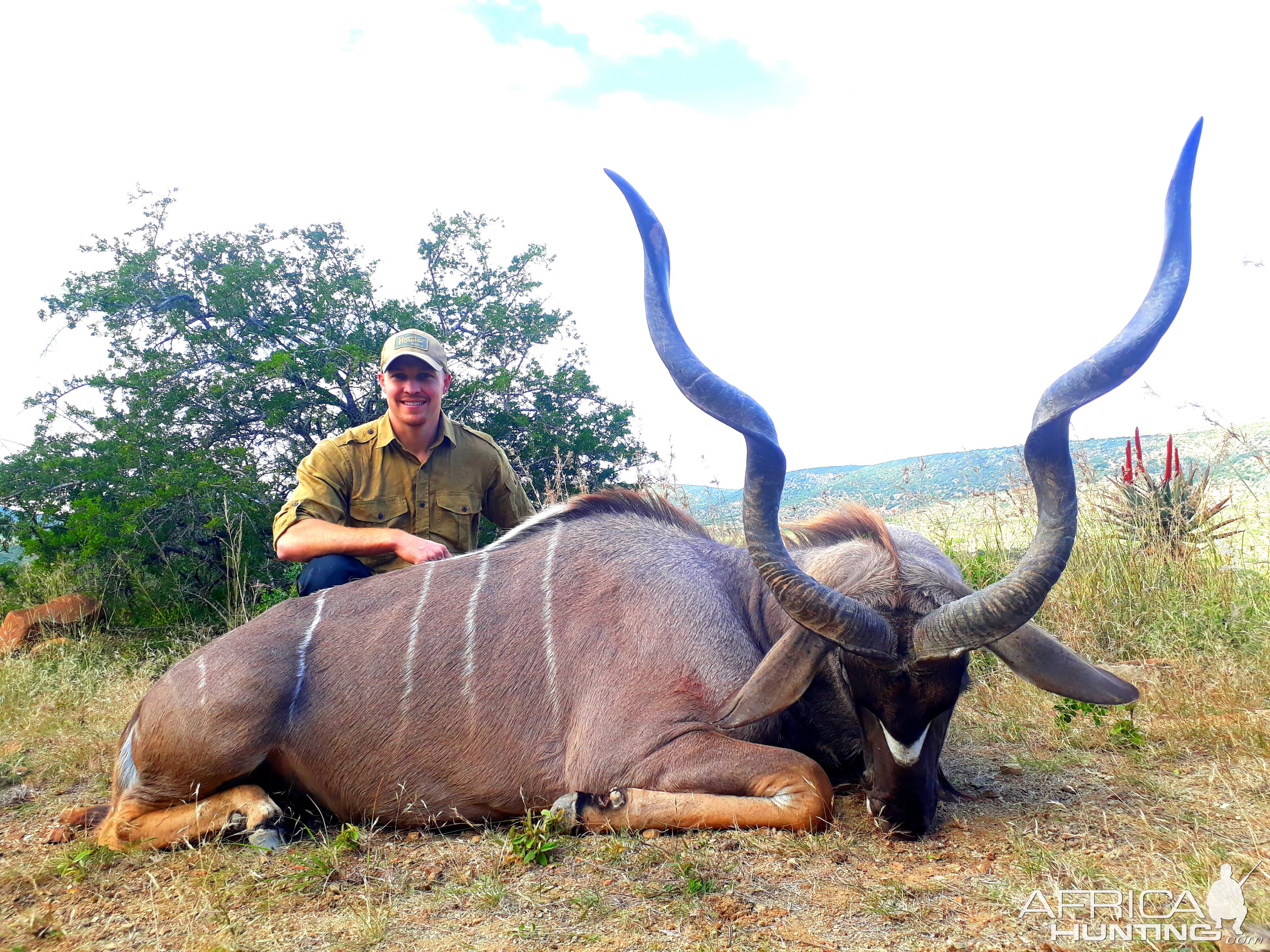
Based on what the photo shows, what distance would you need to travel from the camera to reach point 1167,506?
22.0 feet

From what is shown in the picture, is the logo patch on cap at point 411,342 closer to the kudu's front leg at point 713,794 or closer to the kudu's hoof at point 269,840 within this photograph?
the kudu's hoof at point 269,840

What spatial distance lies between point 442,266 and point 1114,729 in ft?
29.7

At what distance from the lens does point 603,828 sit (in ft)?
9.96

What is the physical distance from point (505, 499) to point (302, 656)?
6.77 feet

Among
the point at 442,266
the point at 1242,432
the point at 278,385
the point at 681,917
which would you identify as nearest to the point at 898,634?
the point at 681,917

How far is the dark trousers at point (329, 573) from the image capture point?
449 centimetres

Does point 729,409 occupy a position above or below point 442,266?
below

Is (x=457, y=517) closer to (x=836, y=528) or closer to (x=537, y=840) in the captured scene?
(x=836, y=528)

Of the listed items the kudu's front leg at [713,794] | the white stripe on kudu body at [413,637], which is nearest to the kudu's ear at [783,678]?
the kudu's front leg at [713,794]

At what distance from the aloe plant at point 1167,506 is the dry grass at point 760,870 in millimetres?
2129

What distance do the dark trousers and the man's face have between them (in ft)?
2.82

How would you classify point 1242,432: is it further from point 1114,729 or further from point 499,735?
point 499,735

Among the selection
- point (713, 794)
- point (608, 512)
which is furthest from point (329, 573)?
point (713, 794)

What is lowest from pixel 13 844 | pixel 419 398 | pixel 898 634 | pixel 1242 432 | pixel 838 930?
pixel 13 844
